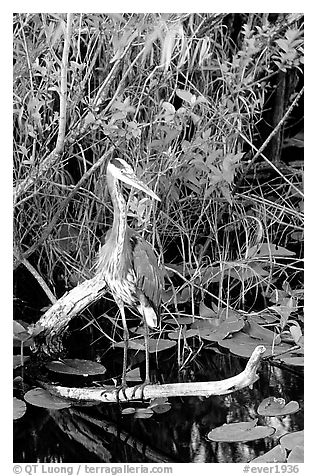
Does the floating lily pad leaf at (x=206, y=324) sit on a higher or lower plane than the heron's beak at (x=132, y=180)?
lower

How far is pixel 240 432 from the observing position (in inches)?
54.2

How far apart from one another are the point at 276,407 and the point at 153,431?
0.23 m

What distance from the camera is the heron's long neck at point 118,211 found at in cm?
141

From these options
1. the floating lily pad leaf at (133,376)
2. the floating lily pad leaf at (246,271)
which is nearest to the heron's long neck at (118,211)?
the floating lily pad leaf at (133,376)

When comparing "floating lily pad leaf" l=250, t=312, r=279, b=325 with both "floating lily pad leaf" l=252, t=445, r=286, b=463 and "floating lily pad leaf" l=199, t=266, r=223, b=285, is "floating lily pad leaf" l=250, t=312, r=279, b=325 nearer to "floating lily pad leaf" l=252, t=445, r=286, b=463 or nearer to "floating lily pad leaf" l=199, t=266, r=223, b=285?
"floating lily pad leaf" l=199, t=266, r=223, b=285

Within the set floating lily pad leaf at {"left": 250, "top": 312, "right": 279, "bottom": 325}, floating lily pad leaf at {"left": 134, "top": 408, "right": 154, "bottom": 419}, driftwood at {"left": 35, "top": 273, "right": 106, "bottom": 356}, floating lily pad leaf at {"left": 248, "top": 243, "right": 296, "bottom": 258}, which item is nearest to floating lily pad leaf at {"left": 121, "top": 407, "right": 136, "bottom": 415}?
floating lily pad leaf at {"left": 134, "top": 408, "right": 154, "bottom": 419}

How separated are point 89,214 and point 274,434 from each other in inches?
24.0

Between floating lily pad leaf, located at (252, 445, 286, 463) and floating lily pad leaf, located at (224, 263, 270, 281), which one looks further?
floating lily pad leaf, located at (224, 263, 270, 281)

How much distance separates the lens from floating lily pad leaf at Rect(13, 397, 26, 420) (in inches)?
56.7

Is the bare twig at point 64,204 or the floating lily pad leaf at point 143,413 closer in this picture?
the floating lily pad leaf at point 143,413

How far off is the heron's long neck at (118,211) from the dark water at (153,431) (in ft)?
1.01

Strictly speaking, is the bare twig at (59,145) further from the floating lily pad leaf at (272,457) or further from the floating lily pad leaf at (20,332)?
the floating lily pad leaf at (272,457)

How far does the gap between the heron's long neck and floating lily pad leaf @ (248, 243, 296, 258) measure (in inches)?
16.1

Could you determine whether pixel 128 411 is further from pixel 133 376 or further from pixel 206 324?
pixel 206 324
